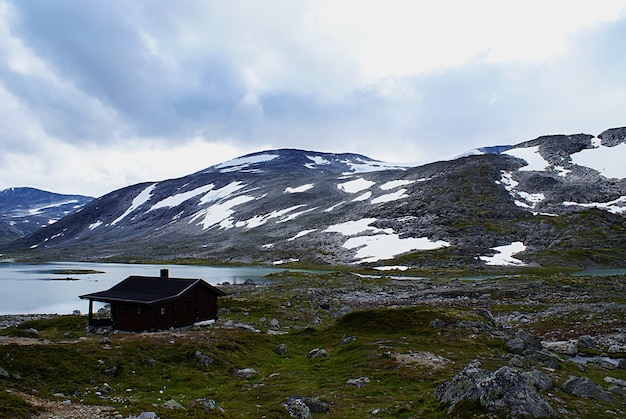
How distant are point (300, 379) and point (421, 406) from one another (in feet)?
25.7

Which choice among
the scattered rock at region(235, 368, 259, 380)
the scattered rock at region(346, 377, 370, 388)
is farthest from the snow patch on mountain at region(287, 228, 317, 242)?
the scattered rock at region(346, 377, 370, 388)

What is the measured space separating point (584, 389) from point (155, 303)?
2958 cm

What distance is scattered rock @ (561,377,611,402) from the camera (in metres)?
18.6

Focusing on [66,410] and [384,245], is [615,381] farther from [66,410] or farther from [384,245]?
[384,245]

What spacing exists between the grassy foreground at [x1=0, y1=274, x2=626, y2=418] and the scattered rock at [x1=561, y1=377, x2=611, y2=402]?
40 cm

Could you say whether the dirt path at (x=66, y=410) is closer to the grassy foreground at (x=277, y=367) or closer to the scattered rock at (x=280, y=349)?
the grassy foreground at (x=277, y=367)

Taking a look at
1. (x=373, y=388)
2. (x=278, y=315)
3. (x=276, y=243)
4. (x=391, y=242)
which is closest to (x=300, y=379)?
(x=373, y=388)

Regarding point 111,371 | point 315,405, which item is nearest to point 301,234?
point 111,371

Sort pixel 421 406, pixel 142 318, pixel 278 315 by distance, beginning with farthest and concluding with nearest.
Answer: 1. pixel 278 315
2. pixel 142 318
3. pixel 421 406

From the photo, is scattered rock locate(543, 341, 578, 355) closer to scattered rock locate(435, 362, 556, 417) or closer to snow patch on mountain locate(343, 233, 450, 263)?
scattered rock locate(435, 362, 556, 417)

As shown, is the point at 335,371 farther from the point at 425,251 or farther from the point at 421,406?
the point at 425,251

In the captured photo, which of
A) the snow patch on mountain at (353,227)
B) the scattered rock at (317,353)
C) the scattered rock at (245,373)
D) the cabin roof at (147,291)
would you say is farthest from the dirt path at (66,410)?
the snow patch on mountain at (353,227)

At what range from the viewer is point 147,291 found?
3934cm

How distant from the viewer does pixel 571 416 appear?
15703mm
